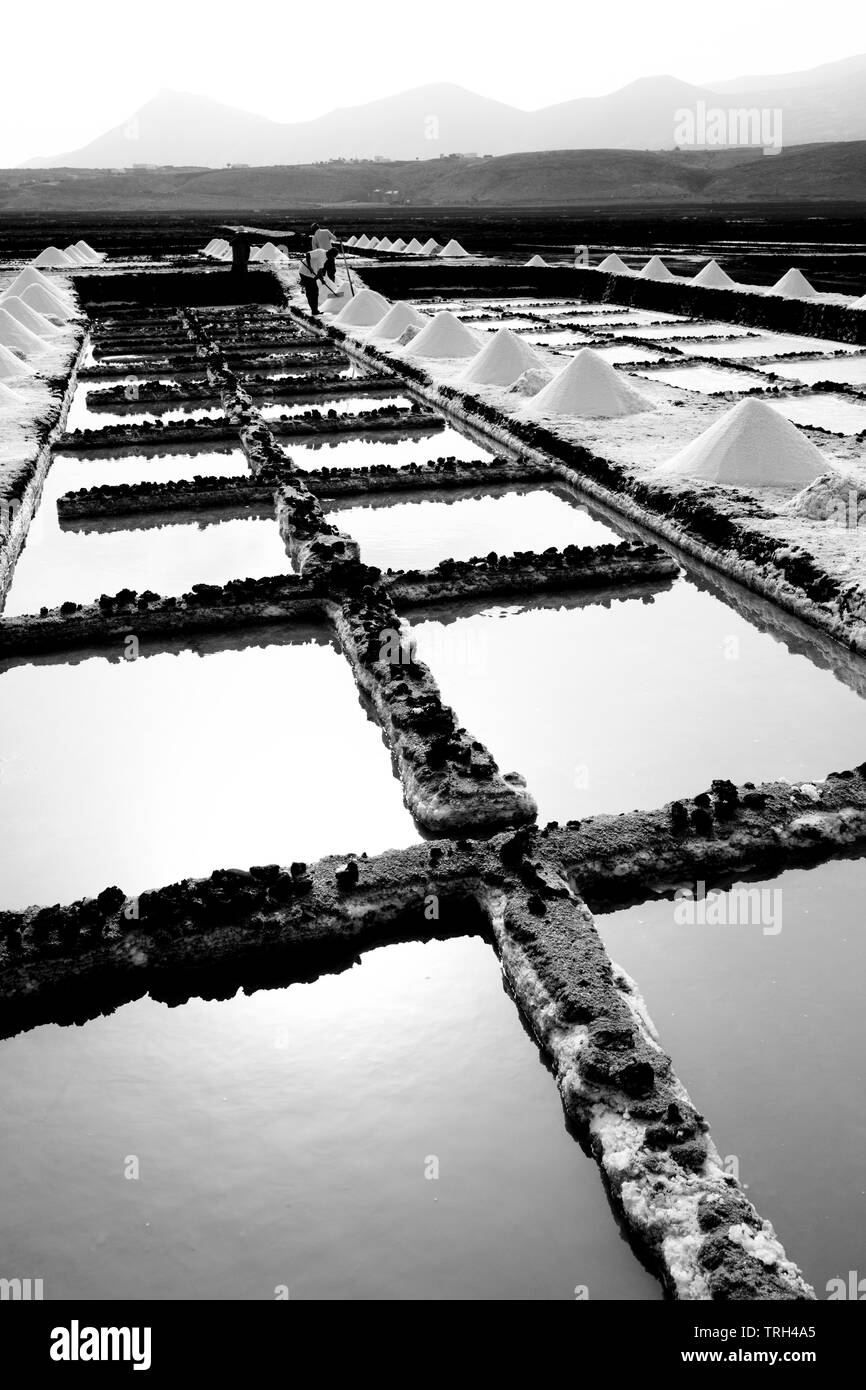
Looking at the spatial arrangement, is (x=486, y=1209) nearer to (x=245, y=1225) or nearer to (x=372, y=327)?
(x=245, y=1225)

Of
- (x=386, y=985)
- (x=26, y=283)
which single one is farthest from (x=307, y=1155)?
(x=26, y=283)

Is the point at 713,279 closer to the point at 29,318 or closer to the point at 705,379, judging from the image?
the point at 705,379

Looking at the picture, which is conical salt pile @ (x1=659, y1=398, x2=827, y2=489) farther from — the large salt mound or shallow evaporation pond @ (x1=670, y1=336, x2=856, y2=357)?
shallow evaporation pond @ (x1=670, y1=336, x2=856, y2=357)

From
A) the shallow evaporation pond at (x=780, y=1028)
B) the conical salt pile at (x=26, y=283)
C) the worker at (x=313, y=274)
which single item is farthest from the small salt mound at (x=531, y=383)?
the conical salt pile at (x=26, y=283)

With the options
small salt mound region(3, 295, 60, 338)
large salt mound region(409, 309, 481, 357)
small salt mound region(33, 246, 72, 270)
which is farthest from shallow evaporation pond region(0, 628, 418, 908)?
small salt mound region(33, 246, 72, 270)

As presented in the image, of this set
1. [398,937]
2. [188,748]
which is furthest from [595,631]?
[398,937]

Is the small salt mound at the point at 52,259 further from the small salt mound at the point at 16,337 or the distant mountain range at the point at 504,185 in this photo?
the distant mountain range at the point at 504,185

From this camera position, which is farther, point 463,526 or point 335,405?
point 335,405

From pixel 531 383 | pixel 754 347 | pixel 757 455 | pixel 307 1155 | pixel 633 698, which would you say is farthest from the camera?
pixel 754 347
